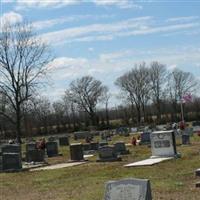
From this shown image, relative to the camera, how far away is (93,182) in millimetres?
15812

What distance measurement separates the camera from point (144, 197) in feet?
24.0

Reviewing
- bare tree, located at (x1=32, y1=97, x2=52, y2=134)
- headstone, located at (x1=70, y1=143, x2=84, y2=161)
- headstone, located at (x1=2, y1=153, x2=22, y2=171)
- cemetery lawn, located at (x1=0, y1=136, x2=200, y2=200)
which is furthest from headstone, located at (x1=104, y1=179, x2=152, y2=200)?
bare tree, located at (x1=32, y1=97, x2=52, y2=134)

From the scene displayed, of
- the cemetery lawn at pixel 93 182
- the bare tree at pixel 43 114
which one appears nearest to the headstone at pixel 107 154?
the cemetery lawn at pixel 93 182

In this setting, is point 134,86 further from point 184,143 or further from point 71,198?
point 71,198

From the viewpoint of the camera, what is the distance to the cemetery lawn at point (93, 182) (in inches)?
500

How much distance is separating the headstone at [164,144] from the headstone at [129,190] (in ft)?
49.2

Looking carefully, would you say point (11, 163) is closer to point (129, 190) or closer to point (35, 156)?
point (35, 156)

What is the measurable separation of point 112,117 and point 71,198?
116 m

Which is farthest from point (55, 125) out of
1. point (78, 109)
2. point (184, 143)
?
point (184, 143)

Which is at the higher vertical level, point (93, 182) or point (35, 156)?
point (35, 156)

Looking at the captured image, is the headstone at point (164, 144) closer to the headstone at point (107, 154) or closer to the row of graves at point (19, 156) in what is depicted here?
the headstone at point (107, 154)

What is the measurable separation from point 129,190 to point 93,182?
27.6 feet

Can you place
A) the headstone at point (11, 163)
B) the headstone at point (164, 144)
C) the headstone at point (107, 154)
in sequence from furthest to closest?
the headstone at point (107, 154)
the headstone at point (11, 163)
the headstone at point (164, 144)

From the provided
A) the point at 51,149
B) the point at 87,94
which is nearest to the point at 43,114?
the point at 87,94
